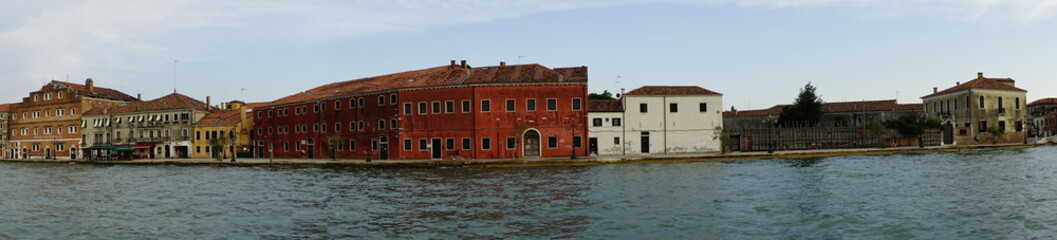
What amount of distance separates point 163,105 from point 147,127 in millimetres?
2408

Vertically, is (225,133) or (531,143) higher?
(225,133)

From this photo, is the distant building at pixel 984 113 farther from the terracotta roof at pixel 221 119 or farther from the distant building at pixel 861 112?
the terracotta roof at pixel 221 119

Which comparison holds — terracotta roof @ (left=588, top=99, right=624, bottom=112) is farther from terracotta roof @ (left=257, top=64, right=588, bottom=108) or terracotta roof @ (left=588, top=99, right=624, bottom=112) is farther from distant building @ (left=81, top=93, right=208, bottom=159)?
distant building @ (left=81, top=93, right=208, bottom=159)

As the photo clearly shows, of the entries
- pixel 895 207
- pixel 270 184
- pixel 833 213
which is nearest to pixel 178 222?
pixel 270 184

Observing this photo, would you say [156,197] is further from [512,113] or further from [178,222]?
[512,113]

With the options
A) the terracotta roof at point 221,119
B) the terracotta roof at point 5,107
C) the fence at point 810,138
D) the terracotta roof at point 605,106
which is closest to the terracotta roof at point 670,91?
the terracotta roof at point 605,106

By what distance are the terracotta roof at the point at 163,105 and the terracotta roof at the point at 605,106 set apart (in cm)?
3824

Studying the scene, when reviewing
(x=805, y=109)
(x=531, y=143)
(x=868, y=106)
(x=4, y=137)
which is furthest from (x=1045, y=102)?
(x=4, y=137)

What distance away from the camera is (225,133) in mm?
58562

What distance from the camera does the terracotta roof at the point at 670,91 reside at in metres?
43.7

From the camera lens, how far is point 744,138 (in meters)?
44.8

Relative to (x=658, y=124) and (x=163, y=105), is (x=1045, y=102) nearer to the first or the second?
(x=658, y=124)

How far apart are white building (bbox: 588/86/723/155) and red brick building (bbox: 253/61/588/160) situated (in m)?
2.17

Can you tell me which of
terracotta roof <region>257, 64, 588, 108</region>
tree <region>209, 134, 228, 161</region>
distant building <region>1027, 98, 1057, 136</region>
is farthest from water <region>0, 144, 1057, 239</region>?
distant building <region>1027, 98, 1057, 136</region>
